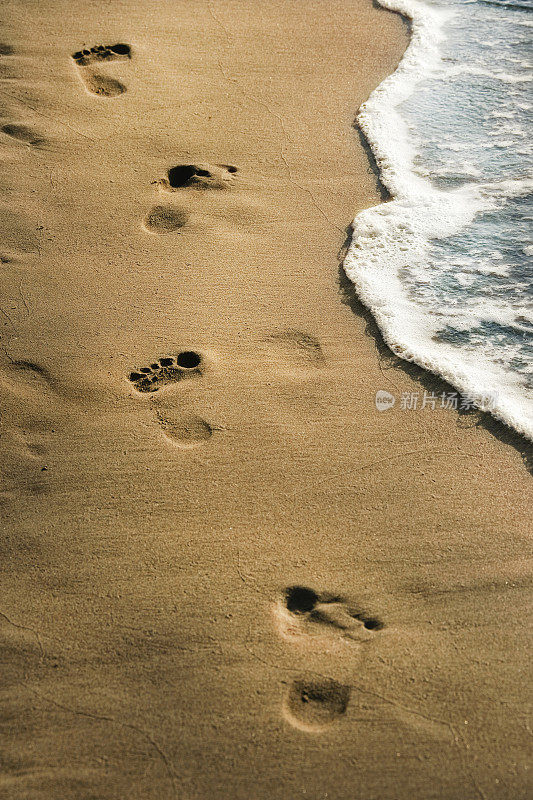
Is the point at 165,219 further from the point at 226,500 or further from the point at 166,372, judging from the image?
the point at 226,500

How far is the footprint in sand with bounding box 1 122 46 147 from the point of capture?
3.39 m

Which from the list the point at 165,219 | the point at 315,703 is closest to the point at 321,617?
the point at 315,703

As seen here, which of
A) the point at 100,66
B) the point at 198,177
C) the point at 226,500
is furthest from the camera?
the point at 100,66

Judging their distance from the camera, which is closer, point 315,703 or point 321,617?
point 315,703

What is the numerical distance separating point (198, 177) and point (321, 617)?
2336 millimetres

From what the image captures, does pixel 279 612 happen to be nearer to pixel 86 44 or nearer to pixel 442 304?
pixel 442 304

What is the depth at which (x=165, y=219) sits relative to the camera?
312cm


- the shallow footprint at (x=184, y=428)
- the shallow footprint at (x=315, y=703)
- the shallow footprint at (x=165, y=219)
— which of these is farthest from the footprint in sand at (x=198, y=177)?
the shallow footprint at (x=315, y=703)

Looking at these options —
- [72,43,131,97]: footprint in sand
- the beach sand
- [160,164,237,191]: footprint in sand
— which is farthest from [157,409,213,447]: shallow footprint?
[72,43,131,97]: footprint in sand

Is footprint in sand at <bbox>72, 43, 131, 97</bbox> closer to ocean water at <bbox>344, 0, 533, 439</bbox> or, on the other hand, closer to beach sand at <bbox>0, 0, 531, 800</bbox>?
beach sand at <bbox>0, 0, 531, 800</bbox>

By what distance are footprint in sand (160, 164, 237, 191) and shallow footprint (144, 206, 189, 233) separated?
0.19 m

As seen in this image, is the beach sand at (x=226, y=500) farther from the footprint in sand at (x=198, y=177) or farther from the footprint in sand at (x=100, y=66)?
the footprint in sand at (x=100, y=66)

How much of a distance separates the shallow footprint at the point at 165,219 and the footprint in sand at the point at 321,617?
189 centimetres

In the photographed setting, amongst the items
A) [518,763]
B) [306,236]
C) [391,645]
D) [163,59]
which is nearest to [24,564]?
[391,645]
